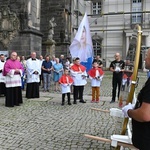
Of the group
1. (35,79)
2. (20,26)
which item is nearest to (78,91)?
(35,79)

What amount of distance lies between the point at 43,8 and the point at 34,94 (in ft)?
42.8

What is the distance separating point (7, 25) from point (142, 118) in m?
13.1

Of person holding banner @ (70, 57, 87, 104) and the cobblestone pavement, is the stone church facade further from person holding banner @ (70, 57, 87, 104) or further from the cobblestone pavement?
the cobblestone pavement

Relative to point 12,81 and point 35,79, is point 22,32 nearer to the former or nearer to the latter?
point 35,79

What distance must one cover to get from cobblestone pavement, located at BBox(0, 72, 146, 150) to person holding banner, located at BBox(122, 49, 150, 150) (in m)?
1.38

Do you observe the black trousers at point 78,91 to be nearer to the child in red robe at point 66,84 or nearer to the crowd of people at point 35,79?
the crowd of people at point 35,79

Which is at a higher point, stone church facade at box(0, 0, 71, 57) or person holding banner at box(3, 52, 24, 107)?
stone church facade at box(0, 0, 71, 57)

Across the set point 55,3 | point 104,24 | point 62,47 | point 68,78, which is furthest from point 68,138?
point 104,24

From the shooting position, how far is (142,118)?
2.55m

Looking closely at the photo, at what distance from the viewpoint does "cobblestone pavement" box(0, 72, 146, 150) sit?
Answer: 501cm

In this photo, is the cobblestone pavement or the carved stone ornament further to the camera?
the carved stone ornament

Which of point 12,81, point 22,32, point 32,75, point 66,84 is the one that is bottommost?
point 66,84

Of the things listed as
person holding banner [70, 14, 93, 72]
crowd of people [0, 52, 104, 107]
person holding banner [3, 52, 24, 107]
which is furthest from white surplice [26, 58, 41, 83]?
person holding banner [70, 14, 93, 72]

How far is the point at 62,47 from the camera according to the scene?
71.1 feet
